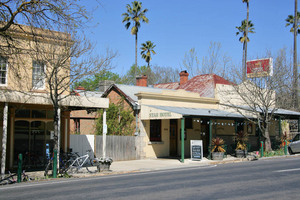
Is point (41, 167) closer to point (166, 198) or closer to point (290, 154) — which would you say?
point (166, 198)

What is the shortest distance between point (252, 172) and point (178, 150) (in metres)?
11.9

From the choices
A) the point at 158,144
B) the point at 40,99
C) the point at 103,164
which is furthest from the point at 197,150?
the point at 40,99

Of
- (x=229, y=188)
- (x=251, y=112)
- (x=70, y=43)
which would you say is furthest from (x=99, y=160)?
(x=251, y=112)

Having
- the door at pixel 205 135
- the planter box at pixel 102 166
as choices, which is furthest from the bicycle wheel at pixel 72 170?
the door at pixel 205 135

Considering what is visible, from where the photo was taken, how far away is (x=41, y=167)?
18.7 metres

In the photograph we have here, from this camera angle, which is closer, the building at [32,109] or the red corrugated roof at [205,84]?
the building at [32,109]

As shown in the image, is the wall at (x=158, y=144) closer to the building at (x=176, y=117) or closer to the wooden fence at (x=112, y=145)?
the building at (x=176, y=117)

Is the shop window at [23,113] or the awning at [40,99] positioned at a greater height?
the awning at [40,99]

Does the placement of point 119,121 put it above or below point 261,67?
below

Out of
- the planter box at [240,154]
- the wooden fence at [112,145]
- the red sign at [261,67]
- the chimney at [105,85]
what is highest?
the red sign at [261,67]

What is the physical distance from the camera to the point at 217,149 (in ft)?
73.3

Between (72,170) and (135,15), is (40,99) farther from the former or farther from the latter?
(135,15)

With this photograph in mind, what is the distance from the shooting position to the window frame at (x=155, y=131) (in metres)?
23.8

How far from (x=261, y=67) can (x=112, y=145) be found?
39.0 feet
